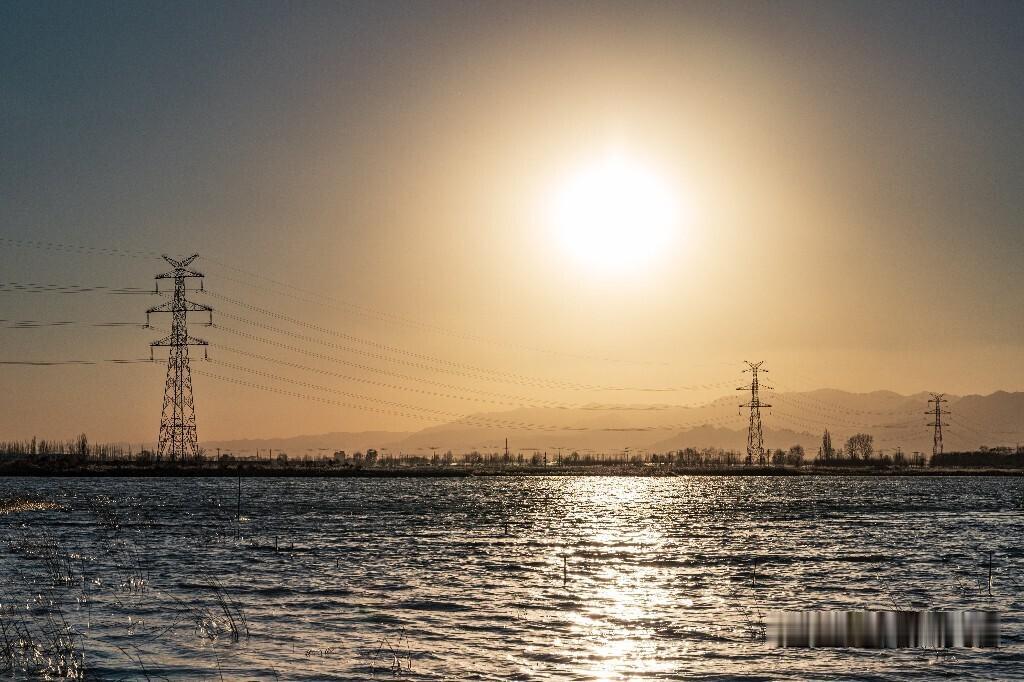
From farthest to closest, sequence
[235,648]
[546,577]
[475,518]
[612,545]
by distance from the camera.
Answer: [475,518], [612,545], [546,577], [235,648]

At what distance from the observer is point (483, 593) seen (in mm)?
46000

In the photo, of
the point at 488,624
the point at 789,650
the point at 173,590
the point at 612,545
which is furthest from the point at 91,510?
the point at 789,650

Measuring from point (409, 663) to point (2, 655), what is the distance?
1165cm

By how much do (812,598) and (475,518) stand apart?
67.6m

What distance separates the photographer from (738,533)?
286 ft

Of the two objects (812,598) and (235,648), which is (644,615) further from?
(235,648)

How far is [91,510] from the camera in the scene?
4405 inches

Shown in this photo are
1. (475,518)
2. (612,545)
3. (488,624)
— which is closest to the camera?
(488,624)

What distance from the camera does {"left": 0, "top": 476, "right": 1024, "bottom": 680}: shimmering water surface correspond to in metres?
30.5

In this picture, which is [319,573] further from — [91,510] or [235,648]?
[91,510]

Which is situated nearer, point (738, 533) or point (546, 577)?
point (546, 577)

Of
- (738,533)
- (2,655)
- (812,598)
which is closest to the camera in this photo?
(2,655)

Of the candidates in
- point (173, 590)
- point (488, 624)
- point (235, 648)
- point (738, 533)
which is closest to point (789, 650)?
point (488, 624)

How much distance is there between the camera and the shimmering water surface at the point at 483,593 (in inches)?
1203
